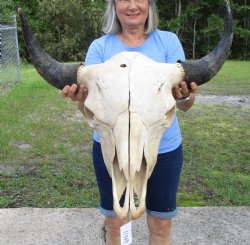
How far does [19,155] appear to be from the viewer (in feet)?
22.2

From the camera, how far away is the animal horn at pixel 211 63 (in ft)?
8.08

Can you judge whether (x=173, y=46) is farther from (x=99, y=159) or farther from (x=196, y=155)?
(x=196, y=155)

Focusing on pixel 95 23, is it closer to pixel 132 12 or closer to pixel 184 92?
pixel 132 12

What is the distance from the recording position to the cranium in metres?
2.04

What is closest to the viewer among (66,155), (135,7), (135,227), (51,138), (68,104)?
(135,7)

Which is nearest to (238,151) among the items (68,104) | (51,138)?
(51,138)

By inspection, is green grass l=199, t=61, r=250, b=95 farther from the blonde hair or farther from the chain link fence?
the blonde hair

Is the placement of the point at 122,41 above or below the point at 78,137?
above

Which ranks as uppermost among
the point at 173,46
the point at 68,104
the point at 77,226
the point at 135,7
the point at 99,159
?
the point at 135,7

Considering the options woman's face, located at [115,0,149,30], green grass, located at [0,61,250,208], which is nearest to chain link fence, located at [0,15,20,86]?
green grass, located at [0,61,250,208]

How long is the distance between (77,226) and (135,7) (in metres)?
2.21

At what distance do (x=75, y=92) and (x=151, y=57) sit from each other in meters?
0.50

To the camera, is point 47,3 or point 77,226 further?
point 47,3

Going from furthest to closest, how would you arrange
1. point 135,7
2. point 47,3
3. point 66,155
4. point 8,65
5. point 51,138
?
point 47,3 → point 8,65 → point 51,138 → point 66,155 → point 135,7
